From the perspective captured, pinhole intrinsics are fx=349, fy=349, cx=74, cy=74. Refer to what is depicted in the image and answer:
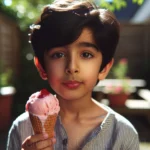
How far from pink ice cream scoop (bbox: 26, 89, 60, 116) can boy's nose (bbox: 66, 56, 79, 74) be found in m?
0.14

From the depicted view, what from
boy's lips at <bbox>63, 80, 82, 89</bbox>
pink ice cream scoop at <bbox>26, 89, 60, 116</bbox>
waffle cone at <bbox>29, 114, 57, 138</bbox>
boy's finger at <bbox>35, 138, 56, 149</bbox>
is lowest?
boy's finger at <bbox>35, 138, 56, 149</bbox>

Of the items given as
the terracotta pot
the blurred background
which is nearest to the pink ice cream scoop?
the blurred background

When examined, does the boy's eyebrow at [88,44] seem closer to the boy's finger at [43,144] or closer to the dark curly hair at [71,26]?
the dark curly hair at [71,26]

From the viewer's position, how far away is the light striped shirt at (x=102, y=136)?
1.67 metres

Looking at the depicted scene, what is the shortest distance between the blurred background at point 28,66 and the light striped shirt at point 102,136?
94.7 inches

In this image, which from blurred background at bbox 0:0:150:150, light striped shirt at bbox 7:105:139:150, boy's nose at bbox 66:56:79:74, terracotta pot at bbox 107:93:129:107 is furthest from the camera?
terracotta pot at bbox 107:93:129:107

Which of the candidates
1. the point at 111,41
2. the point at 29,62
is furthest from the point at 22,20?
the point at 111,41

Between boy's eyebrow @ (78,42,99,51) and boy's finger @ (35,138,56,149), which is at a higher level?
boy's eyebrow @ (78,42,99,51)

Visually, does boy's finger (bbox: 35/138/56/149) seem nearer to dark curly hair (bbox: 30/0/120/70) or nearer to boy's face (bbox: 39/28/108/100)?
boy's face (bbox: 39/28/108/100)

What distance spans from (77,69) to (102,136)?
0.38m

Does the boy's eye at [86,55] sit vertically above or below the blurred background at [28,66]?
above

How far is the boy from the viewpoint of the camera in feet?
5.15

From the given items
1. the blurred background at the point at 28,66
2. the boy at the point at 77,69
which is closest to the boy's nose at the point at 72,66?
the boy at the point at 77,69

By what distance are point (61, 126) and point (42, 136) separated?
296 millimetres
